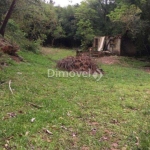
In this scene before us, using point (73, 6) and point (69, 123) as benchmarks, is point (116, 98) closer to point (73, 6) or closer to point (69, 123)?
point (69, 123)

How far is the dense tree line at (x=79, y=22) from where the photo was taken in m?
12.4

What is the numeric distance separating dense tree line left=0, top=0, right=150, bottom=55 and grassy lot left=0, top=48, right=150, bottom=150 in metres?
6.08

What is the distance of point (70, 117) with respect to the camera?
377 centimetres

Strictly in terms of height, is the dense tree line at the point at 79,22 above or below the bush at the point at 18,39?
above

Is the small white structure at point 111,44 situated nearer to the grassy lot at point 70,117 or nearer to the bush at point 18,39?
the bush at point 18,39

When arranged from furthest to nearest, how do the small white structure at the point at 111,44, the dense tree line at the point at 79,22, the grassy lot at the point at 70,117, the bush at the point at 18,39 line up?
the small white structure at the point at 111,44, the bush at the point at 18,39, the dense tree line at the point at 79,22, the grassy lot at the point at 70,117

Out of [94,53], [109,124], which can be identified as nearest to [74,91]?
[109,124]

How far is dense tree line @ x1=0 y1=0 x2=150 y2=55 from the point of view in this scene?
1242 cm

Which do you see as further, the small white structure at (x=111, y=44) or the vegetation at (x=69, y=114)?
the small white structure at (x=111, y=44)

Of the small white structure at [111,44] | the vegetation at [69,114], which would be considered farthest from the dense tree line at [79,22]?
the vegetation at [69,114]

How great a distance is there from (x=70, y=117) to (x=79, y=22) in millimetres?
18771

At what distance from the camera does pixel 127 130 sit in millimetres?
3449

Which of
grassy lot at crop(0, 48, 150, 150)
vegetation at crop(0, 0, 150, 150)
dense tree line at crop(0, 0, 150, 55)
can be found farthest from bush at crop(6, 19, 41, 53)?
grassy lot at crop(0, 48, 150, 150)

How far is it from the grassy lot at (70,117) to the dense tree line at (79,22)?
19.9 ft
